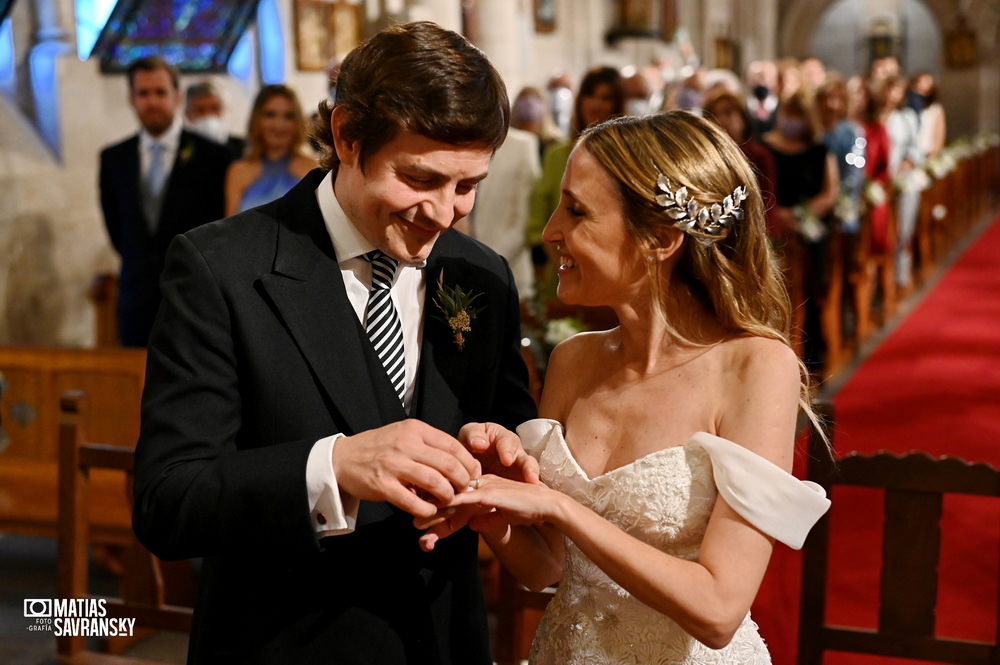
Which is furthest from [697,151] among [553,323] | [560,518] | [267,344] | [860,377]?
[860,377]

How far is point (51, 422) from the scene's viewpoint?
5023 millimetres

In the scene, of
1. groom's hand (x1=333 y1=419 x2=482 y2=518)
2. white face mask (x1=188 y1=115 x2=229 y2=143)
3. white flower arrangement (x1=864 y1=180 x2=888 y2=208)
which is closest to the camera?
groom's hand (x1=333 y1=419 x2=482 y2=518)

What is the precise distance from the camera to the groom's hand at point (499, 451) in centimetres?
188

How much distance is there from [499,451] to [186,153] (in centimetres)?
448

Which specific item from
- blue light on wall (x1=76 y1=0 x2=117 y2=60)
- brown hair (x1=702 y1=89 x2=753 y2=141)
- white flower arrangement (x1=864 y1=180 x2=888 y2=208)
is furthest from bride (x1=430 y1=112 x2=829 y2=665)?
white flower arrangement (x1=864 y1=180 x2=888 y2=208)

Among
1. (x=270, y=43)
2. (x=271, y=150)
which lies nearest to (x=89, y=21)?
(x=270, y=43)

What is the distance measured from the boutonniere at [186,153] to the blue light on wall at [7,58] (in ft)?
5.57

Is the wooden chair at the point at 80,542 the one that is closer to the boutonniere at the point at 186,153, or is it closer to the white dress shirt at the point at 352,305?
the white dress shirt at the point at 352,305

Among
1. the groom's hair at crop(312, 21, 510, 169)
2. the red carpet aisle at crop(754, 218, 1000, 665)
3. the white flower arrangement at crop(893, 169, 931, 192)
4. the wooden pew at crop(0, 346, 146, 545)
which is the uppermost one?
the groom's hair at crop(312, 21, 510, 169)

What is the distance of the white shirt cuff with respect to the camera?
169 centimetres

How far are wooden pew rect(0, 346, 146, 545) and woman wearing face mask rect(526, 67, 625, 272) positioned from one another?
188 centimetres

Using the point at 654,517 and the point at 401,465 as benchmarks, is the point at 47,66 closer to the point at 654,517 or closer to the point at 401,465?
the point at 654,517

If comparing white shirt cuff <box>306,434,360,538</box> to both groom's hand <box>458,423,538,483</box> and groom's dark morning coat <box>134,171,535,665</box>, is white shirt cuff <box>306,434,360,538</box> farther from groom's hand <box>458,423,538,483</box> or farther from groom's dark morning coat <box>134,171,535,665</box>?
groom's hand <box>458,423,538,483</box>

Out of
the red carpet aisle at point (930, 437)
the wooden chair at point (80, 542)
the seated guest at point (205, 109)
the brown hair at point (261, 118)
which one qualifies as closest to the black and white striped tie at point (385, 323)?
the wooden chair at point (80, 542)
